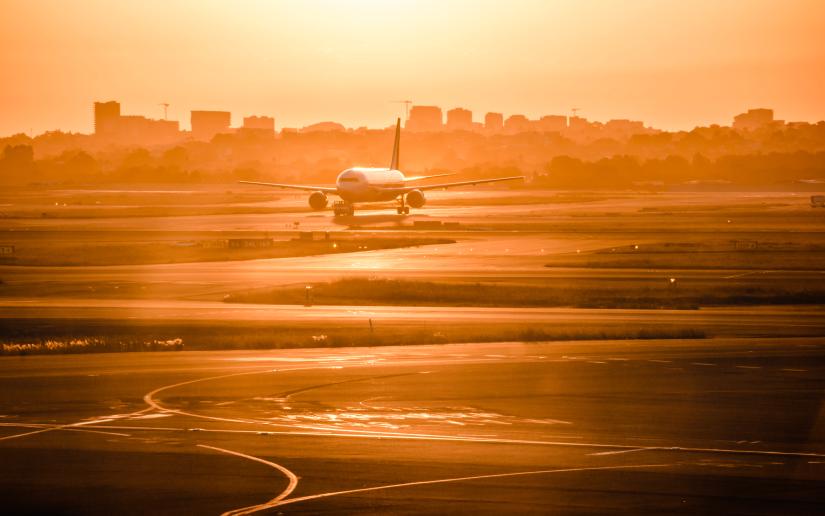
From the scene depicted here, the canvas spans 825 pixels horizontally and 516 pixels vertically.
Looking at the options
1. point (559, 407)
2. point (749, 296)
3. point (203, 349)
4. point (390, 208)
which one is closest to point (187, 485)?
point (559, 407)

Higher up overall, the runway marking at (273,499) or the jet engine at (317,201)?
the jet engine at (317,201)

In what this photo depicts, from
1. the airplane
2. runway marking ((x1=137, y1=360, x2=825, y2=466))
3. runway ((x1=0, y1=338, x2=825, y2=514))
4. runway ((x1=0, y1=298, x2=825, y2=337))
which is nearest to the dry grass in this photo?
runway ((x1=0, y1=298, x2=825, y2=337))

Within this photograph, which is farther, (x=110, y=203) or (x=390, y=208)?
(x=110, y=203)

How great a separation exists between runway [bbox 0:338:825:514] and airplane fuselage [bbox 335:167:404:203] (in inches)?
2730

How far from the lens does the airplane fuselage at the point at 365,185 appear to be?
10062cm

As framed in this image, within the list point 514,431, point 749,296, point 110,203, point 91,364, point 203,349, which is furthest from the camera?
point 110,203

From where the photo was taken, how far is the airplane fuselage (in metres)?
101

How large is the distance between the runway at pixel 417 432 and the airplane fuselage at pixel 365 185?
69.3 meters

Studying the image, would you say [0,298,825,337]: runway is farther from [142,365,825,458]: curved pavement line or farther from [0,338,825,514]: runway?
[142,365,825,458]: curved pavement line

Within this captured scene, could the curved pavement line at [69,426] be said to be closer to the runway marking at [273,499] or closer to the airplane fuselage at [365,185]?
the runway marking at [273,499]

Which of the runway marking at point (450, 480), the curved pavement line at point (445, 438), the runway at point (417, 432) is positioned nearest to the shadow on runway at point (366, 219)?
the runway at point (417, 432)

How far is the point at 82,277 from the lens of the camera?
175 ft

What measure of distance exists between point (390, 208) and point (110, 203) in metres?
42.2

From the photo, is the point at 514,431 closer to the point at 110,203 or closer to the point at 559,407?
the point at 559,407
